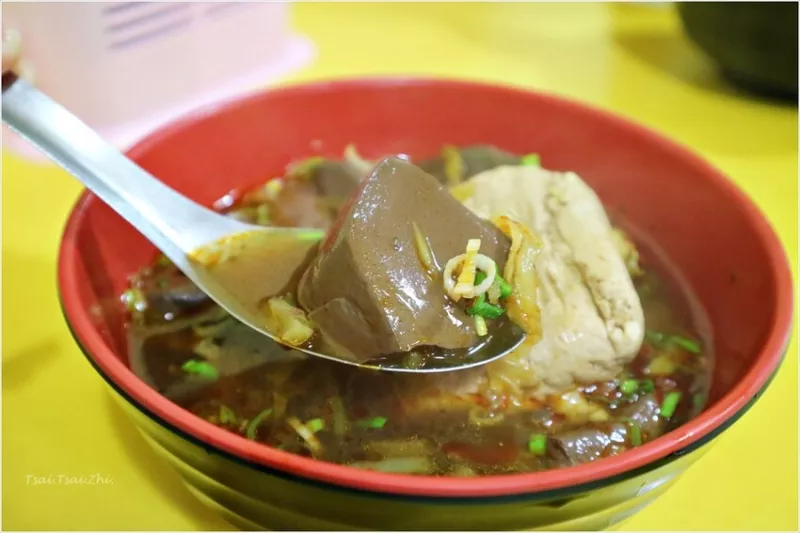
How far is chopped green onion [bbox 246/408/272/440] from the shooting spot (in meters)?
0.96

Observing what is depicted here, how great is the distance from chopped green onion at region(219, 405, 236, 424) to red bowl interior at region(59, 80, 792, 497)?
6.0 inches

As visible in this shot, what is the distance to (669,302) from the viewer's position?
48.1 inches

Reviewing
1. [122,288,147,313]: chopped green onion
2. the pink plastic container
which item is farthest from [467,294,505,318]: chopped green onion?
the pink plastic container

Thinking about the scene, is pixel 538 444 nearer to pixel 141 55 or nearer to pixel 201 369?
pixel 201 369

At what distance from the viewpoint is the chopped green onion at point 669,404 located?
101cm

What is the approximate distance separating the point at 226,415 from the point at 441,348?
0.32 m

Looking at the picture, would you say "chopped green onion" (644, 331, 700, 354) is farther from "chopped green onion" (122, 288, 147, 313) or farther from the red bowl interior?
"chopped green onion" (122, 288, 147, 313)

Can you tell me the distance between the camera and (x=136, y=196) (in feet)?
3.54

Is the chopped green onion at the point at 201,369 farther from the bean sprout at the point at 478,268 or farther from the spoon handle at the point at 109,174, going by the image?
the bean sprout at the point at 478,268

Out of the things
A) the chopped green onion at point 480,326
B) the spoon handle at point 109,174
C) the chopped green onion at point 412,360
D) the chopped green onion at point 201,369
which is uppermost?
the spoon handle at point 109,174

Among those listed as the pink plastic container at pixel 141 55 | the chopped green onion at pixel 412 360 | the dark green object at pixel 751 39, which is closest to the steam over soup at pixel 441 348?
the chopped green onion at pixel 412 360

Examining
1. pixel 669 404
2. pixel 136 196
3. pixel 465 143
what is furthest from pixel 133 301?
pixel 669 404

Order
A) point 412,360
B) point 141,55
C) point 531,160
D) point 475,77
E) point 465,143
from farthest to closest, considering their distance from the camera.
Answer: point 475,77
point 141,55
point 465,143
point 531,160
point 412,360

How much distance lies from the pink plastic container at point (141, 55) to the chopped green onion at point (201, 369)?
25.8 inches
